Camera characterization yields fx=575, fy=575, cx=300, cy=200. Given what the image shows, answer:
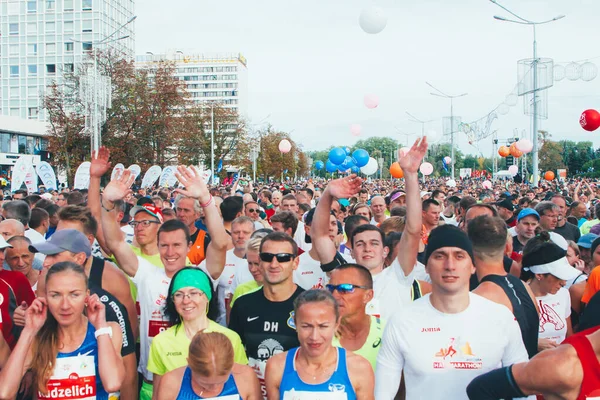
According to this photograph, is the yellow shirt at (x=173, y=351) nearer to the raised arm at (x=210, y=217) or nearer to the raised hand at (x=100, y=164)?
the raised arm at (x=210, y=217)

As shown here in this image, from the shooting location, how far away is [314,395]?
3.19 meters

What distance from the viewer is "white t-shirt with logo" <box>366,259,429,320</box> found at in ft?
14.1

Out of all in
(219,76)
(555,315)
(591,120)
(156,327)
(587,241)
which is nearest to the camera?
(555,315)

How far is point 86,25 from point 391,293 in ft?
338

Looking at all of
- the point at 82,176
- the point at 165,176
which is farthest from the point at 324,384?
the point at 165,176

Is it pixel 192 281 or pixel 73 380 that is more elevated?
pixel 192 281

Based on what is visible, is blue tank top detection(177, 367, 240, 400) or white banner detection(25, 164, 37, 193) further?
white banner detection(25, 164, 37, 193)

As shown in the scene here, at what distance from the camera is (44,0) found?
98000mm

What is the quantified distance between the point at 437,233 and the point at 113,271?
8.83 feet

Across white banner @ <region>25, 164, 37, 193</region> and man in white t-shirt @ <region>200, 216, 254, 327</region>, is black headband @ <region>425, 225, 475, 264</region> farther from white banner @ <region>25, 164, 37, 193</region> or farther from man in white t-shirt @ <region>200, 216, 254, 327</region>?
white banner @ <region>25, 164, 37, 193</region>

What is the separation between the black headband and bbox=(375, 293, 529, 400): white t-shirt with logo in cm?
34

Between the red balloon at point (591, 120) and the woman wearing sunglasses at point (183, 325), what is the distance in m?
13.3

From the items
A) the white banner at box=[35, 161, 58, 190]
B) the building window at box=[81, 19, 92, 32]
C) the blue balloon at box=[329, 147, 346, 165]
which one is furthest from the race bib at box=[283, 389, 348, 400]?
the building window at box=[81, 19, 92, 32]

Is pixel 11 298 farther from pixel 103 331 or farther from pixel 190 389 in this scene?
pixel 190 389
